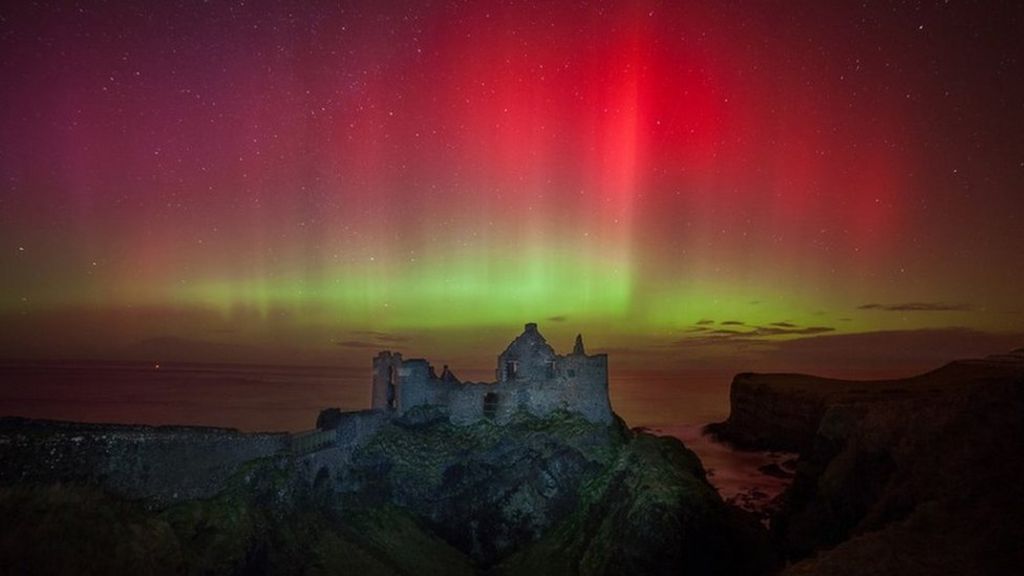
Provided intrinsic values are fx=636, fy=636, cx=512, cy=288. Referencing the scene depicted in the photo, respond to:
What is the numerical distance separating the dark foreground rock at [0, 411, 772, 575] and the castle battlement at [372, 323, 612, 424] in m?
1.17

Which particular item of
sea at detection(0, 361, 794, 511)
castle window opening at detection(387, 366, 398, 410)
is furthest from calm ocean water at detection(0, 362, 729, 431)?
castle window opening at detection(387, 366, 398, 410)

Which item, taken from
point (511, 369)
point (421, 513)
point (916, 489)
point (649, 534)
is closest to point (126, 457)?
point (421, 513)

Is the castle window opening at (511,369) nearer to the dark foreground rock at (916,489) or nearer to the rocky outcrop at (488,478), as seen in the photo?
the rocky outcrop at (488,478)

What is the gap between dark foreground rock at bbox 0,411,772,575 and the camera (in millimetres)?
20891

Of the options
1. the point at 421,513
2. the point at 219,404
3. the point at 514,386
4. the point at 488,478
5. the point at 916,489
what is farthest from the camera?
the point at 219,404

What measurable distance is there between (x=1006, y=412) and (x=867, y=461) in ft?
22.0

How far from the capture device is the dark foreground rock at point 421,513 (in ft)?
68.5

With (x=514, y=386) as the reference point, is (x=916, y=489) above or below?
below

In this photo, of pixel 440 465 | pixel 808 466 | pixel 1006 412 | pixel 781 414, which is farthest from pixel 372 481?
pixel 781 414

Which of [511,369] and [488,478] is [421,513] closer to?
[488,478]

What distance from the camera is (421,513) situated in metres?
38.1

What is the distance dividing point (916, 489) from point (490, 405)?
83.0 ft

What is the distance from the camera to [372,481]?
124 ft

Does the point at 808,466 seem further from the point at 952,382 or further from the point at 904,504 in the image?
the point at 952,382
